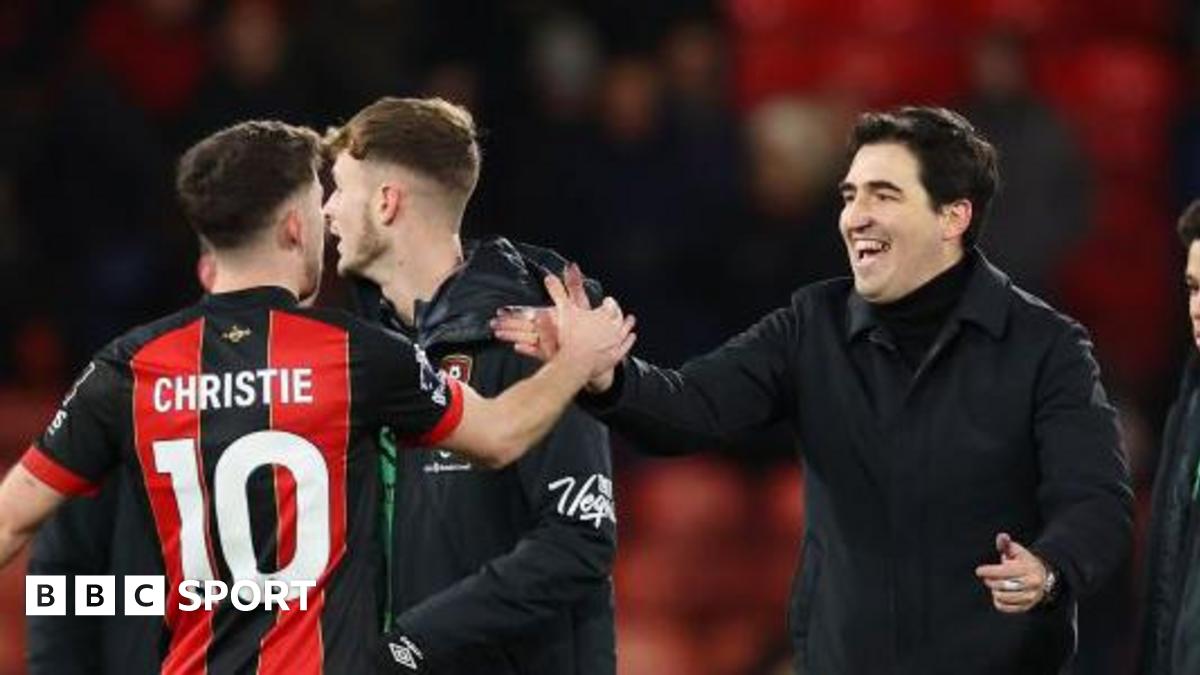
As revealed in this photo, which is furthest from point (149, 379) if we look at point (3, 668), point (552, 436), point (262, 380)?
point (3, 668)

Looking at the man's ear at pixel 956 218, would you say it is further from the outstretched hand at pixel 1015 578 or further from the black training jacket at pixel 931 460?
the outstretched hand at pixel 1015 578

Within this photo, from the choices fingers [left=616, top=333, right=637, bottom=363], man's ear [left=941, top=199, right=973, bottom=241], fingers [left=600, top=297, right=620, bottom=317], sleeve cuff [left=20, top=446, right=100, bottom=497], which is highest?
man's ear [left=941, top=199, right=973, bottom=241]

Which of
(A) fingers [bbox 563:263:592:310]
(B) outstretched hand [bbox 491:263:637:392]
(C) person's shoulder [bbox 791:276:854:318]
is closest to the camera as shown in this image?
(B) outstretched hand [bbox 491:263:637:392]

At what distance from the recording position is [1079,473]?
17.5ft

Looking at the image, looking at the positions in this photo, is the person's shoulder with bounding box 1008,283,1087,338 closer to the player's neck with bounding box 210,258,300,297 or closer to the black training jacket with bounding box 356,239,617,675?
the black training jacket with bounding box 356,239,617,675

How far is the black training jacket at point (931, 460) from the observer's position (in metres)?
5.43

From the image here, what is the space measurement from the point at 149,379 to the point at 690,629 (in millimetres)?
4787

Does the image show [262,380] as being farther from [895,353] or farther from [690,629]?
[690,629]

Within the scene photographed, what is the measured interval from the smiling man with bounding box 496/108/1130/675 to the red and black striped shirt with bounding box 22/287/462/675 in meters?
0.47

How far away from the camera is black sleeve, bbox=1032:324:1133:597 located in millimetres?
5191

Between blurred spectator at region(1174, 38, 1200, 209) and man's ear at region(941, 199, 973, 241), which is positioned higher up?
blurred spectator at region(1174, 38, 1200, 209)

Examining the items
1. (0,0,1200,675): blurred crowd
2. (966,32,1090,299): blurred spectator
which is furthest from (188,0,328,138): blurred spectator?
(966,32,1090,299): blurred spectator

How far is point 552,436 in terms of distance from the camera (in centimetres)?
550

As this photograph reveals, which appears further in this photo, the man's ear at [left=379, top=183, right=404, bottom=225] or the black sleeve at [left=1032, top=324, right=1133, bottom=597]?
the man's ear at [left=379, top=183, right=404, bottom=225]
